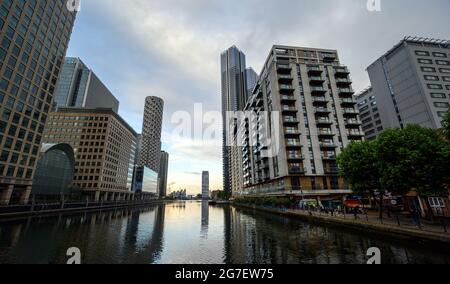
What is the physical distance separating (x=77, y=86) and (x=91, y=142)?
92.2 m

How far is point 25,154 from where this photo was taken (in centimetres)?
5509

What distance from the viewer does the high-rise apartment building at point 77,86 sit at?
156875mm

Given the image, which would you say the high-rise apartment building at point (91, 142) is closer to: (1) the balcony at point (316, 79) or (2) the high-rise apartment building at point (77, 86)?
(2) the high-rise apartment building at point (77, 86)

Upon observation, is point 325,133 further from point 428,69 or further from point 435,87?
point 428,69

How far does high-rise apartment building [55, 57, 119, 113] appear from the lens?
515 feet

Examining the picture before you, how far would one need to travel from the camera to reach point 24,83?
54.8m

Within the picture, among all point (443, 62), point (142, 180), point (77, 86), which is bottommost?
point (142, 180)

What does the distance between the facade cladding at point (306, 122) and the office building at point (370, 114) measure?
1786 inches

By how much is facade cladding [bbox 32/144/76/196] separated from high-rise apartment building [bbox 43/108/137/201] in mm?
13861

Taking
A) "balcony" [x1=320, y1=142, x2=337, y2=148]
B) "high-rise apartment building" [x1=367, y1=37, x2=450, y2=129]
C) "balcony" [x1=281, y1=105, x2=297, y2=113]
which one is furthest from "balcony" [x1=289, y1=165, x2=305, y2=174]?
"high-rise apartment building" [x1=367, y1=37, x2=450, y2=129]

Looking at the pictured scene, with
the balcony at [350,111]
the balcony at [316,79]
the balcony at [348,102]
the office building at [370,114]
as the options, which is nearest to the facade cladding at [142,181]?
the balcony at [316,79]

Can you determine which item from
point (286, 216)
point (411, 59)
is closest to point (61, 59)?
point (286, 216)

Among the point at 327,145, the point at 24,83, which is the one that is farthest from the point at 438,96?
the point at 24,83
